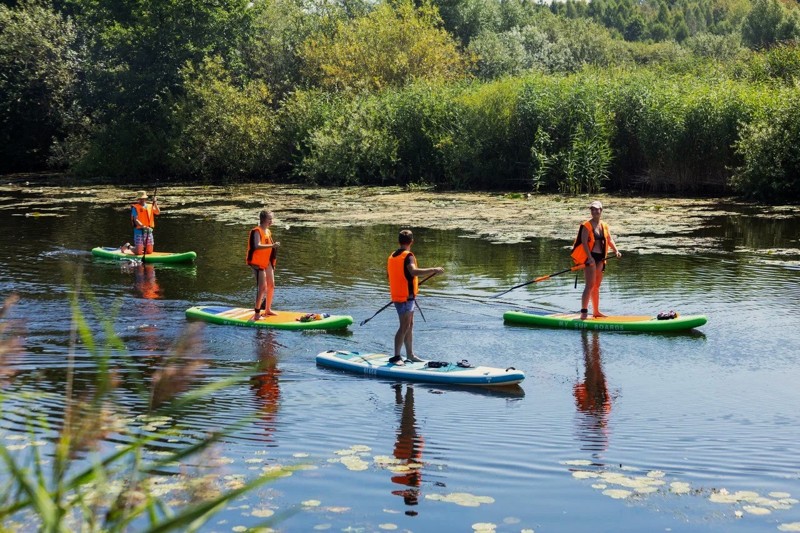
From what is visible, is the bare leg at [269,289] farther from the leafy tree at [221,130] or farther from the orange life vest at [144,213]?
the leafy tree at [221,130]

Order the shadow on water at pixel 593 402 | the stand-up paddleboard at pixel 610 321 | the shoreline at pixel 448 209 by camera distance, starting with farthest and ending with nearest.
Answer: the shoreline at pixel 448 209 → the stand-up paddleboard at pixel 610 321 → the shadow on water at pixel 593 402

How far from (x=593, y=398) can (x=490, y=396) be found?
41.0 inches

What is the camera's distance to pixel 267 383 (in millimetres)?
11078

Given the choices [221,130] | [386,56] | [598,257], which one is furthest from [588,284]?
[386,56]

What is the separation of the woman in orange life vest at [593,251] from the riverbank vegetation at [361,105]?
15984 mm

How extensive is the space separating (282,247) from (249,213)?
6.38m

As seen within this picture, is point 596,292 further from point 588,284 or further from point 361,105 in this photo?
point 361,105

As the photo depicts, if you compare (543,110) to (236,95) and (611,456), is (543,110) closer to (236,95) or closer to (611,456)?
(236,95)

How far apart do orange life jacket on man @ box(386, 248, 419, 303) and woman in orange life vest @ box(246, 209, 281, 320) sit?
290 cm

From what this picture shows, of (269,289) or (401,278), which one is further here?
(269,289)

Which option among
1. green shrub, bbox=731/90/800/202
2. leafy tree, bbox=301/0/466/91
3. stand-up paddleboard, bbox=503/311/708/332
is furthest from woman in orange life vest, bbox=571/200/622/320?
Answer: leafy tree, bbox=301/0/466/91

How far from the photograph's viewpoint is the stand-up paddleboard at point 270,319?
13.7 meters

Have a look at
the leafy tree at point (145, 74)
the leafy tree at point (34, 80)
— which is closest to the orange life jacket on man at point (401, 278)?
the leafy tree at point (145, 74)

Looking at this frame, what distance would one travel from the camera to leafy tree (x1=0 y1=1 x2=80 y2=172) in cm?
4597
